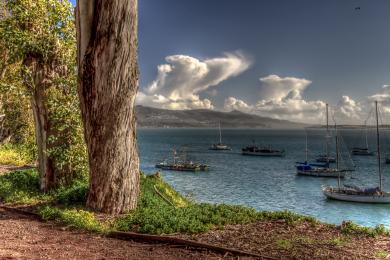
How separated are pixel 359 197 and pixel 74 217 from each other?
5428cm

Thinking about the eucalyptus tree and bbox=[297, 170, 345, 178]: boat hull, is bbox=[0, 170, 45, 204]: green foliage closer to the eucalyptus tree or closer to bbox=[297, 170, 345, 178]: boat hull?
the eucalyptus tree

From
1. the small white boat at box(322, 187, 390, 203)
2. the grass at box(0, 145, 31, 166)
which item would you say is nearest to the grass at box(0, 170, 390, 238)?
the grass at box(0, 145, 31, 166)

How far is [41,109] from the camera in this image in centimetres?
1442

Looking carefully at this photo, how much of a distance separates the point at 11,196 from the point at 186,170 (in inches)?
2930

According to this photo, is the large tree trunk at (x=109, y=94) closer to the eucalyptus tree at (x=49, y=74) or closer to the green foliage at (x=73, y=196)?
the green foliage at (x=73, y=196)

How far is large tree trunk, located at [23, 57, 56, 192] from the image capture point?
14.4 meters

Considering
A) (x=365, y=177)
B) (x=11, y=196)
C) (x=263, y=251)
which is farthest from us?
(x=365, y=177)

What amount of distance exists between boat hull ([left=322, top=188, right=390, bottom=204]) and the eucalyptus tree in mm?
49448

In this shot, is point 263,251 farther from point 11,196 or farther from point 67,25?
point 67,25

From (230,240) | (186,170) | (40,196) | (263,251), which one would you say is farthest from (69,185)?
(186,170)

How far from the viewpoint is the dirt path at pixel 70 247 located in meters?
7.49

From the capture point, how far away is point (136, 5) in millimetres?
11180

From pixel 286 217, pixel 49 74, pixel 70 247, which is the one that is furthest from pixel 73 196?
pixel 286 217

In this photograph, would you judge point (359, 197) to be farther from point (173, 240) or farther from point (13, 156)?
point (173, 240)
